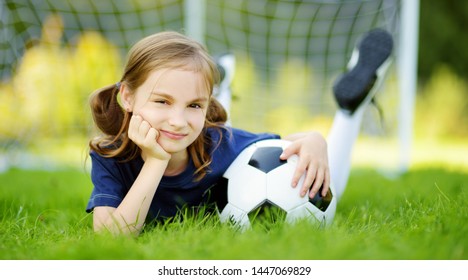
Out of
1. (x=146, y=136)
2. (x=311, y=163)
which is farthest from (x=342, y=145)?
(x=146, y=136)

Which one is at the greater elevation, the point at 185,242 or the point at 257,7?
the point at 257,7

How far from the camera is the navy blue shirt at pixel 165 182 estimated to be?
181cm

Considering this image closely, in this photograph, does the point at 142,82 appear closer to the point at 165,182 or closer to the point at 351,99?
the point at 165,182

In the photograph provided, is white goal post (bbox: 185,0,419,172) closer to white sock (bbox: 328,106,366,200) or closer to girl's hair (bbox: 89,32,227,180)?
white sock (bbox: 328,106,366,200)

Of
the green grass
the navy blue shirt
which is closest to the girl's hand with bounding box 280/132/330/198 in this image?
the green grass

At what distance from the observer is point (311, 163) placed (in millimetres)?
1808

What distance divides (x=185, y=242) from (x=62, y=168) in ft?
11.3

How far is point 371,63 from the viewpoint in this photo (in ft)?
8.13

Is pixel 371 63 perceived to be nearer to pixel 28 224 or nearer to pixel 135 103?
pixel 135 103

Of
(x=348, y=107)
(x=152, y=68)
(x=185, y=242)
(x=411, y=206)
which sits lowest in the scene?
(x=411, y=206)

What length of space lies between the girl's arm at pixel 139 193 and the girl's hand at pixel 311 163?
445 millimetres

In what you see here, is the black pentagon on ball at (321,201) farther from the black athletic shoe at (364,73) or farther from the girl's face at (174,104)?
the black athletic shoe at (364,73)

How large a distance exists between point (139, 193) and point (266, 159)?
46 cm
